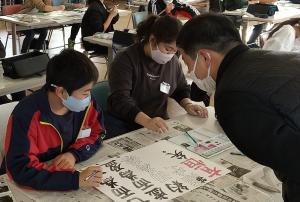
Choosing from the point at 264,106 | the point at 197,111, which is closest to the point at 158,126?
the point at 197,111

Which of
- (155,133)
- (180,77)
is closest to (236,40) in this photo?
(155,133)

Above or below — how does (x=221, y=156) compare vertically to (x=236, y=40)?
below

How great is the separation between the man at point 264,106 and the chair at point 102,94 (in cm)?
112

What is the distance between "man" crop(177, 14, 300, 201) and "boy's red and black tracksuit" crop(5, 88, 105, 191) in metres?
0.60

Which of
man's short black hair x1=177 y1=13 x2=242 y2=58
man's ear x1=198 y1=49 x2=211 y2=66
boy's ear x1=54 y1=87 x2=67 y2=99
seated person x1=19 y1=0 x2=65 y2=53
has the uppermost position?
man's short black hair x1=177 y1=13 x2=242 y2=58

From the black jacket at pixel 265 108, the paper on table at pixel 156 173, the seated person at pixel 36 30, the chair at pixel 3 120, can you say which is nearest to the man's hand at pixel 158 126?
the paper on table at pixel 156 173

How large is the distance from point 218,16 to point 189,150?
2.10ft

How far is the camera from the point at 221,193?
4.19ft

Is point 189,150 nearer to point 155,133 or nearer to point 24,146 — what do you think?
point 155,133

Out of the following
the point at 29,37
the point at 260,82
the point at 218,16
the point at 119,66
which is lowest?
the point at 29,37

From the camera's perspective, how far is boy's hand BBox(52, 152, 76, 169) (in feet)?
4.58

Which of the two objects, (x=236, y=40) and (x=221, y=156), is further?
(x=221, y=156)

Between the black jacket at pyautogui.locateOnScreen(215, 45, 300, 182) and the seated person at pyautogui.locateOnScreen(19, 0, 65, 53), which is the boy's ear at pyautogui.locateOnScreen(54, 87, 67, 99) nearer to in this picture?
the black jacket at pyautogui.locateOnScreen(215, 45, 300, 182)

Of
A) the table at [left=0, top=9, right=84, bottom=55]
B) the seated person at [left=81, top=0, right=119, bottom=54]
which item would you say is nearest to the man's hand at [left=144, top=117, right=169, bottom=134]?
the seated person at [left=81, top=0, right=119, bottom=54]
